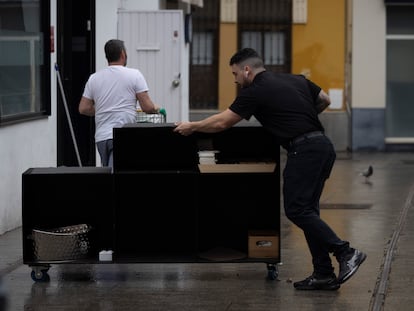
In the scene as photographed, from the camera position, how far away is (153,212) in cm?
913

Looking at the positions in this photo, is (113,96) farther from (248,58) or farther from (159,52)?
(159,52)

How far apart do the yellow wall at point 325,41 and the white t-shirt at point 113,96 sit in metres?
14.2

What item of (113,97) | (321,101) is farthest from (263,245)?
(113,97)

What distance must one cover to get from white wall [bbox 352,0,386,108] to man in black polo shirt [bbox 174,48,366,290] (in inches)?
621

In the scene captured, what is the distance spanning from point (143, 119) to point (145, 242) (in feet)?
4.97

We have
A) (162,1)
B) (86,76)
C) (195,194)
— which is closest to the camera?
(195,194)

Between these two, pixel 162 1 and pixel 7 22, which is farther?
pixel 162 1

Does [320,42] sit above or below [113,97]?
above

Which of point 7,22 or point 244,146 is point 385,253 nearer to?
point 244,146

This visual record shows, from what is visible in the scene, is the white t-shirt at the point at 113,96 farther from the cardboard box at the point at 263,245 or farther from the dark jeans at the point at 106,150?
the cardboard box at the point at 263,245

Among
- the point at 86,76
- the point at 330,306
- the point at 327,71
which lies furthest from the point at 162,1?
the point at 330,306

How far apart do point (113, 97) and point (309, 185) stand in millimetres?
2509

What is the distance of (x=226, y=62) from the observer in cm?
2438

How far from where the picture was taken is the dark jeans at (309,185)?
8.44 metres
